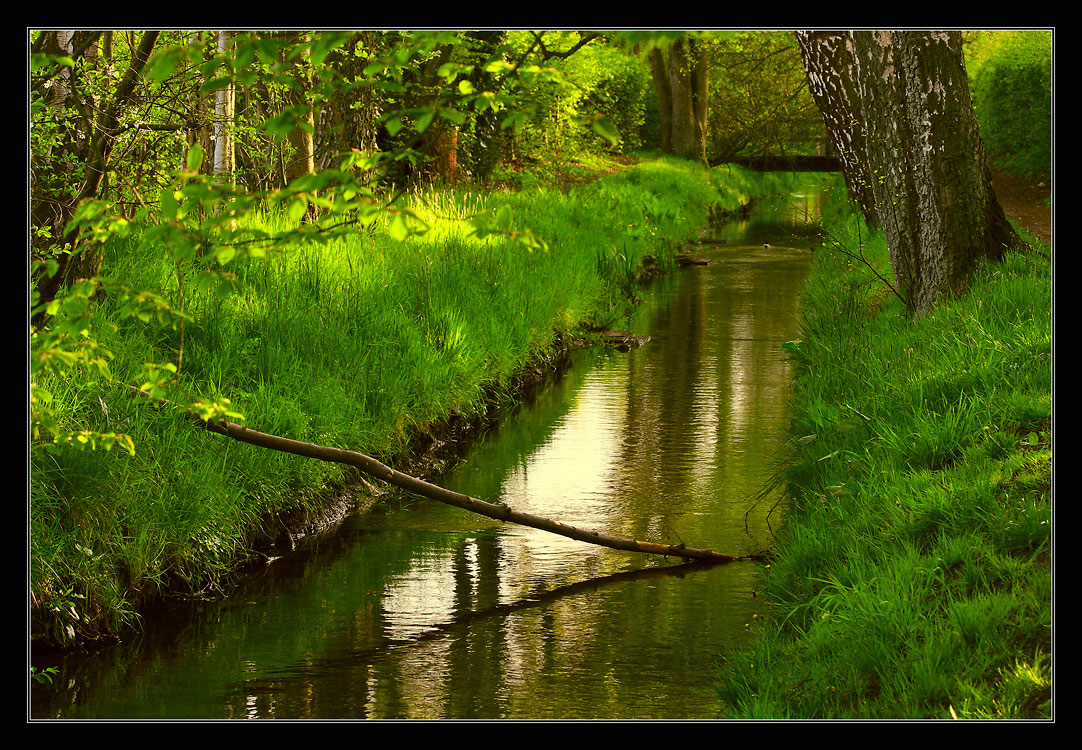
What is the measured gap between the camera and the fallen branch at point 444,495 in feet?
17.7

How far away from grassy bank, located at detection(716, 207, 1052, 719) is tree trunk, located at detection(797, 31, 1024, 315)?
330 mm

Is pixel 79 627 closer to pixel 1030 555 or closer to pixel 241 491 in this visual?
pixel 241 491

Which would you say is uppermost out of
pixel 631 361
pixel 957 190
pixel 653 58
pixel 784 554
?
pixel 653 58

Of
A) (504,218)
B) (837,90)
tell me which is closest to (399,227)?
(504,218)

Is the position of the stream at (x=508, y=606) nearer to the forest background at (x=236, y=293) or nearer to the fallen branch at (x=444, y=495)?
the fallen branch at (x=444, y=495)

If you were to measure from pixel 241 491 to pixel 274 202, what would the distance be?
310cm

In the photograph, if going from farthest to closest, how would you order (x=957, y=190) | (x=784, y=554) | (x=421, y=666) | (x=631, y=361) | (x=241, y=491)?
(x=631, y=361)
(x=957, y=190)
(x=241, y=491)
(x=784, y=554)
(x=421, y=666)

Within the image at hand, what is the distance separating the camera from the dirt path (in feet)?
48.0

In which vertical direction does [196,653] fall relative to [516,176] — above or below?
below

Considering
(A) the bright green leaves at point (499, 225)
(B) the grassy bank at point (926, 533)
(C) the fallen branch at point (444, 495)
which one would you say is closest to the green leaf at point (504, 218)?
(A) the bright green leaves at point (499, 225)

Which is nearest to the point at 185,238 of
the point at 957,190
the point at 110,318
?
the point at 110,318

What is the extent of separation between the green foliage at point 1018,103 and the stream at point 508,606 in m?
11.3

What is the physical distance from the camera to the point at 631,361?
36.7 feet

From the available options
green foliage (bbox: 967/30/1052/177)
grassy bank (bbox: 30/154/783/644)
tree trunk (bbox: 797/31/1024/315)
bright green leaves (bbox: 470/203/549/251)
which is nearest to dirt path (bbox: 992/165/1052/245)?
green foliage (bbox: 967/30/1052/177)
